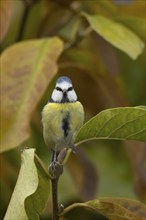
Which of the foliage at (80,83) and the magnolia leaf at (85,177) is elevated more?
the foliage at (80,83)

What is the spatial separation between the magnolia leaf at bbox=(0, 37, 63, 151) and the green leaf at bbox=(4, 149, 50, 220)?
425 millimetres

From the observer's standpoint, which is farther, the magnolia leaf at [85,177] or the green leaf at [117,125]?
the magnolia leaf at [85,177]

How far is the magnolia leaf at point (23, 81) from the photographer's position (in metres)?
1.90

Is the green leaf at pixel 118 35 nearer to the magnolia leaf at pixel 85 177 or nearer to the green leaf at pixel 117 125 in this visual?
the magnolia leaf at pixel 85 177

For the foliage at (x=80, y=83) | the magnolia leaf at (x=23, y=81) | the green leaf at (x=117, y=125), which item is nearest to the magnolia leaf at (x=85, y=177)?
the foliage at (x=80, y=83)

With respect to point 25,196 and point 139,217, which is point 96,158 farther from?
point 25,196

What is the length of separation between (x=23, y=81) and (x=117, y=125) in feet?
2.04

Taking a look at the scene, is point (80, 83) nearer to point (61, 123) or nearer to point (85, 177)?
point (85, 177)

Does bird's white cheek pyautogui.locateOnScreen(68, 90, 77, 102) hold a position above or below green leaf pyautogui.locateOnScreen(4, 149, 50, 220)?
above

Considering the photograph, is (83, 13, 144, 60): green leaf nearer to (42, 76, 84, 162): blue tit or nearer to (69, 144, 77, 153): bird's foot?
(42, 76, 84, 162): blue tit

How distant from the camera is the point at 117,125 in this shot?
1460 millimetres

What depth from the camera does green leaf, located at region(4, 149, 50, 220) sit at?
1.35 meters

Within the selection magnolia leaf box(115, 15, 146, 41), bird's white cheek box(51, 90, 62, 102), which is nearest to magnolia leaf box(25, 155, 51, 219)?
bird's white cheek box(51, 90, 62, 102)

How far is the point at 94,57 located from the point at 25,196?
1224 millimetres
